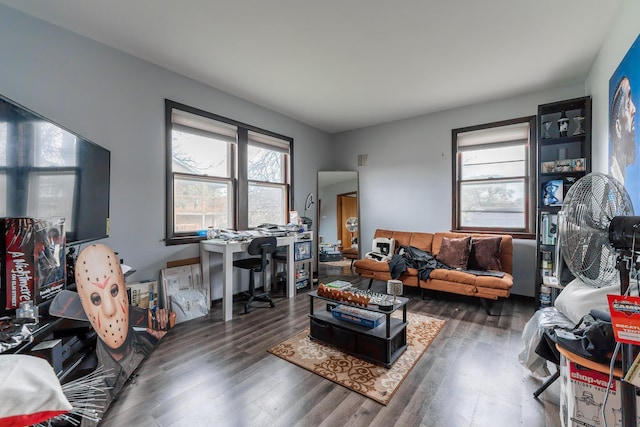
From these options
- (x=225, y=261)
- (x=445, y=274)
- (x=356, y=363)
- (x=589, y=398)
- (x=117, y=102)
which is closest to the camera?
(x=589, y=398)

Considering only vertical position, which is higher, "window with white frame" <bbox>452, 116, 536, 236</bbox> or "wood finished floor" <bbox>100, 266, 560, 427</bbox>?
"window with white frame" <bbox>452, 116, 536, 236</bbox>

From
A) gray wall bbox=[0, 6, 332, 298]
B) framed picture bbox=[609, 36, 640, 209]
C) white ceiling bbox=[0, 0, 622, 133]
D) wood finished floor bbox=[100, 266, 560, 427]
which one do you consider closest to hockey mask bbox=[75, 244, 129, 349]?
wood finished floor bbox=[100, 266, 560, 427]

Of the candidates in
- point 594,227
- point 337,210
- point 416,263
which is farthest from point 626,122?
point 337,210

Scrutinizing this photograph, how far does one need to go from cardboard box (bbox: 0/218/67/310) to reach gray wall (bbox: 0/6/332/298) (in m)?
1.28

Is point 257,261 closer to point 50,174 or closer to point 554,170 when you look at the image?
point 50,174

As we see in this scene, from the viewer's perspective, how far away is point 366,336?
6.97 feet

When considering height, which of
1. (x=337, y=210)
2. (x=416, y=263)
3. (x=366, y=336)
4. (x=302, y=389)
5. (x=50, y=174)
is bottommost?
(x=302, y=389)

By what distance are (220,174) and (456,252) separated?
334 centimetres

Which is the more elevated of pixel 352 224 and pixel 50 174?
pixel 50 174

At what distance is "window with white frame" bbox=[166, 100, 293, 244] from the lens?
3113 mm

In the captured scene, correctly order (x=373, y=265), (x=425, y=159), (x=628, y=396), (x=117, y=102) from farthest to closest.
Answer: (x=425, y=159)
(x=373, y=265)
(x=117, y=102)
(x=628, y=396)

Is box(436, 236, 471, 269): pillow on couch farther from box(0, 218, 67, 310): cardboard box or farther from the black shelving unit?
box(0, 218, 67, 310): cardboard box

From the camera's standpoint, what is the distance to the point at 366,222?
5.05 meters

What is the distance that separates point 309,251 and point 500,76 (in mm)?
3325
